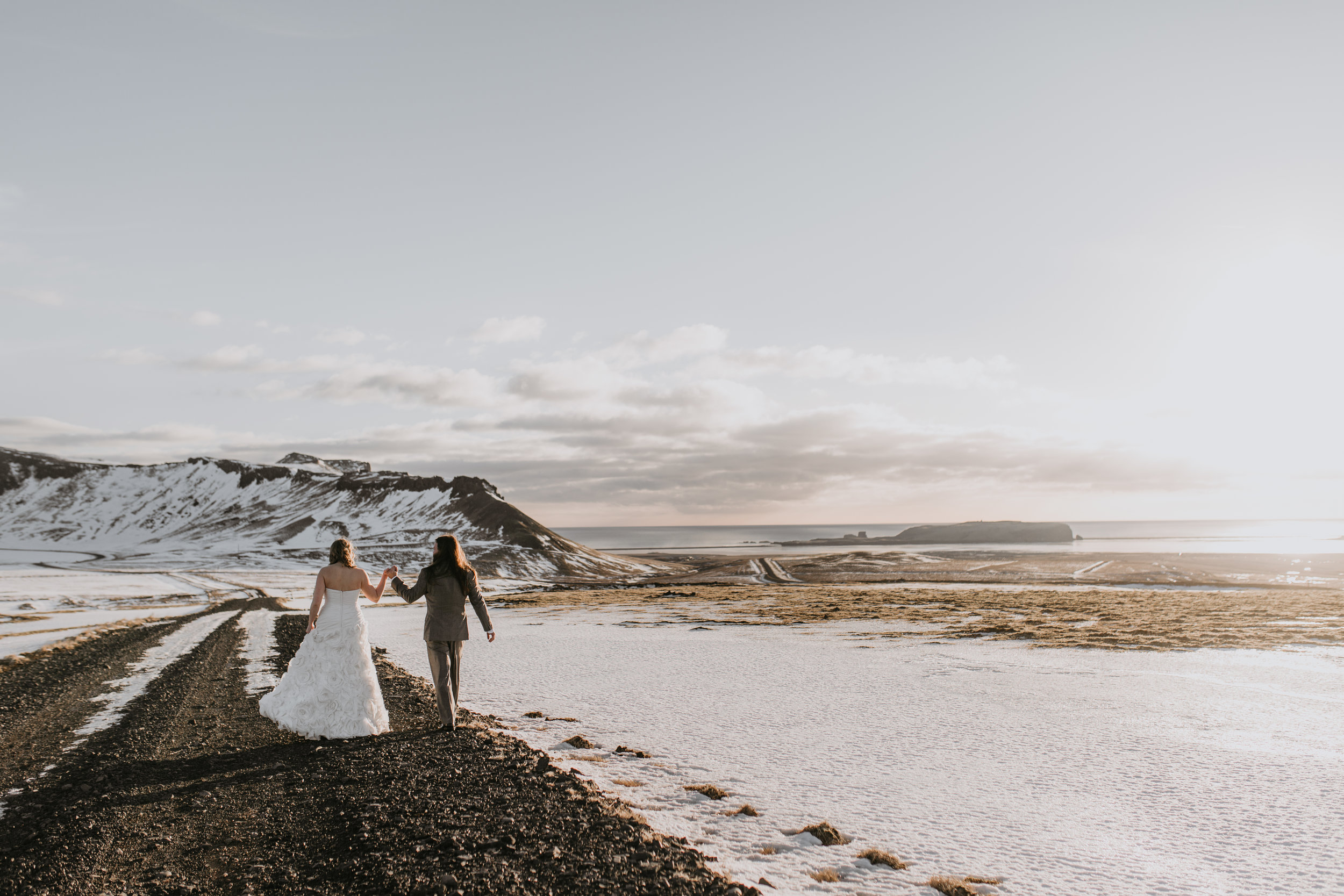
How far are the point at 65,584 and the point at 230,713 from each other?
82.8m

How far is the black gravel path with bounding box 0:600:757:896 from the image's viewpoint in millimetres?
5691

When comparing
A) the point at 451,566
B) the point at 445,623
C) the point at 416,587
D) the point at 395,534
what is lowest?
the point at 395,534

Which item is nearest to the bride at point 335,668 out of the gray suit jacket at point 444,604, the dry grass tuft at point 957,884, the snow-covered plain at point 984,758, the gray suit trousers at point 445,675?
the gray suit jacket at point 444,604

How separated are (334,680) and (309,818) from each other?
3320mm

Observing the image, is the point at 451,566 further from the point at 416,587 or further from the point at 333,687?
the point at 333,687

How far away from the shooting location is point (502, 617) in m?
35.5

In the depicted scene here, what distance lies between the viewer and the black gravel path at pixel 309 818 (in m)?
5.69

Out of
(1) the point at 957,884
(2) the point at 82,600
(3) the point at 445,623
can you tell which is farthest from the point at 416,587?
(2) the point at 82,600

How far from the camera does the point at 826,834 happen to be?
6777mm

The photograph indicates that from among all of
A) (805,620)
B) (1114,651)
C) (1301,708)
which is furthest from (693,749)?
(805,620)

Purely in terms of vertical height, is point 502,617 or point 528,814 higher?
point 528,814

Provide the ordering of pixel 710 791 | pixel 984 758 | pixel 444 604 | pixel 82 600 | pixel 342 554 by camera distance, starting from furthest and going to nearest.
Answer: pixel 82 600 < pixel 444 604 < pixel 342 554 < pixel 984 758 < pixel 710 791

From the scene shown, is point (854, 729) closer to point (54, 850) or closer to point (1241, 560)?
point (54, 850)

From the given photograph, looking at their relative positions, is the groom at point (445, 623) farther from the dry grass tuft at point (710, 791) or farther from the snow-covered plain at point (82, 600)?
the snow-covered plain at point (82, 600)
